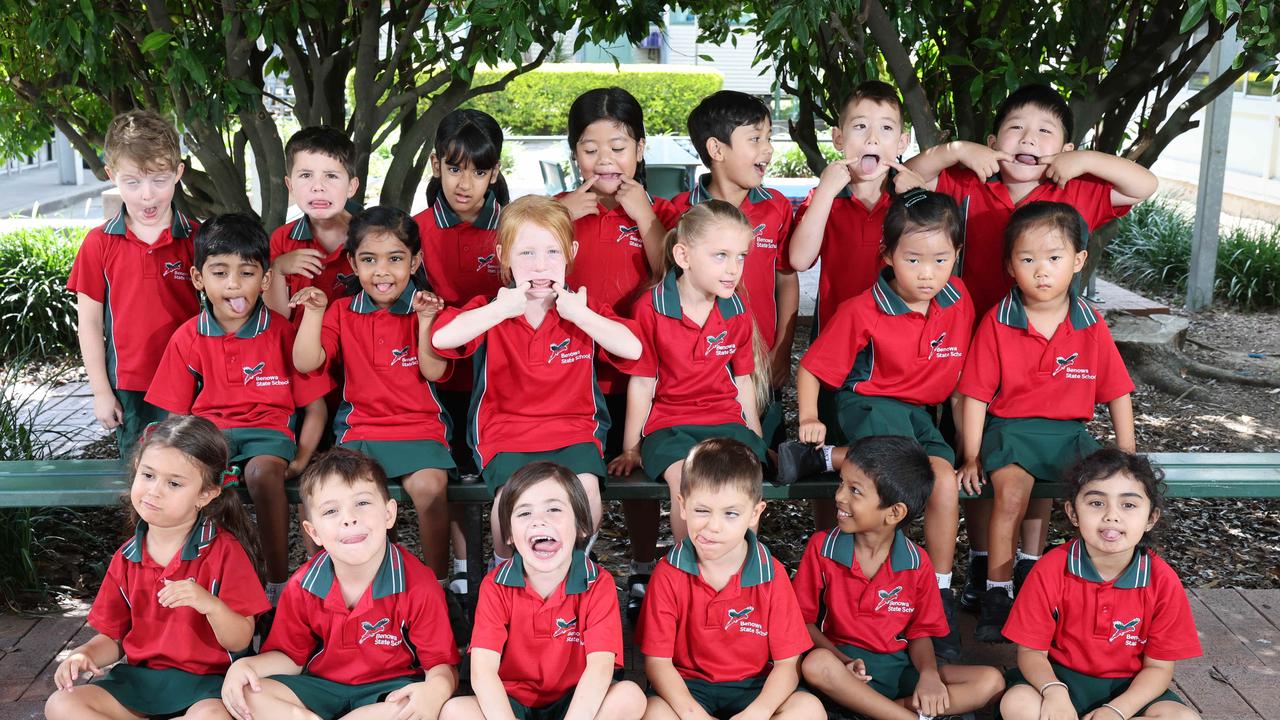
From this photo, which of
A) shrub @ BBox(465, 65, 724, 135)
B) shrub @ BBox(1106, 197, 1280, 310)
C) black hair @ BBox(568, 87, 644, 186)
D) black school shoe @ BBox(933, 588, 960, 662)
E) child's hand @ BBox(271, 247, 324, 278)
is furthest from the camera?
shrub @ BBox(465, 65, 724, 135)

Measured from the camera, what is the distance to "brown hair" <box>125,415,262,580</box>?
10.6 ft

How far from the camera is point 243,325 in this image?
376 centimetres

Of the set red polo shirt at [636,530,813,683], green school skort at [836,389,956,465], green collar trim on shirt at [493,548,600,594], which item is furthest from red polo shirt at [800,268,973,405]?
green collar trim on shirt at [493,548,600,594]

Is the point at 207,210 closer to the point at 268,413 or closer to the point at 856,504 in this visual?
the point at 268,413

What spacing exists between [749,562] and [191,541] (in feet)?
5.00

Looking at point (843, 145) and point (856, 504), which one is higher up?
point (843, 145)

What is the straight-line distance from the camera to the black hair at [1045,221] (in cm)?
363

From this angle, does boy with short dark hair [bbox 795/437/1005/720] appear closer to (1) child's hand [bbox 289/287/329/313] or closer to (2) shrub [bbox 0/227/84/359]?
(1) child's hand [bbox 289/287/329/313]

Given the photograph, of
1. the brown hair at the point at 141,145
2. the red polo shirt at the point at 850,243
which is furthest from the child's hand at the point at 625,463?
the brown hair at the point at 141,145

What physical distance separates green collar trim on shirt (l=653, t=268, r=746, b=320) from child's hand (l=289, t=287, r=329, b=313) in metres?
1.04

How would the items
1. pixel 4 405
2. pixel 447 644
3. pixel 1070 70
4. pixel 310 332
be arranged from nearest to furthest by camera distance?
pixel 447 644
pixel 310 332
pixel 1070 70
pixel 4 405

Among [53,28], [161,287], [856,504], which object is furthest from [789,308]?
[53,28]

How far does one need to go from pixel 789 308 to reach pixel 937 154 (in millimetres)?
737

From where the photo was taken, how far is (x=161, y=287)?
13.2ft
